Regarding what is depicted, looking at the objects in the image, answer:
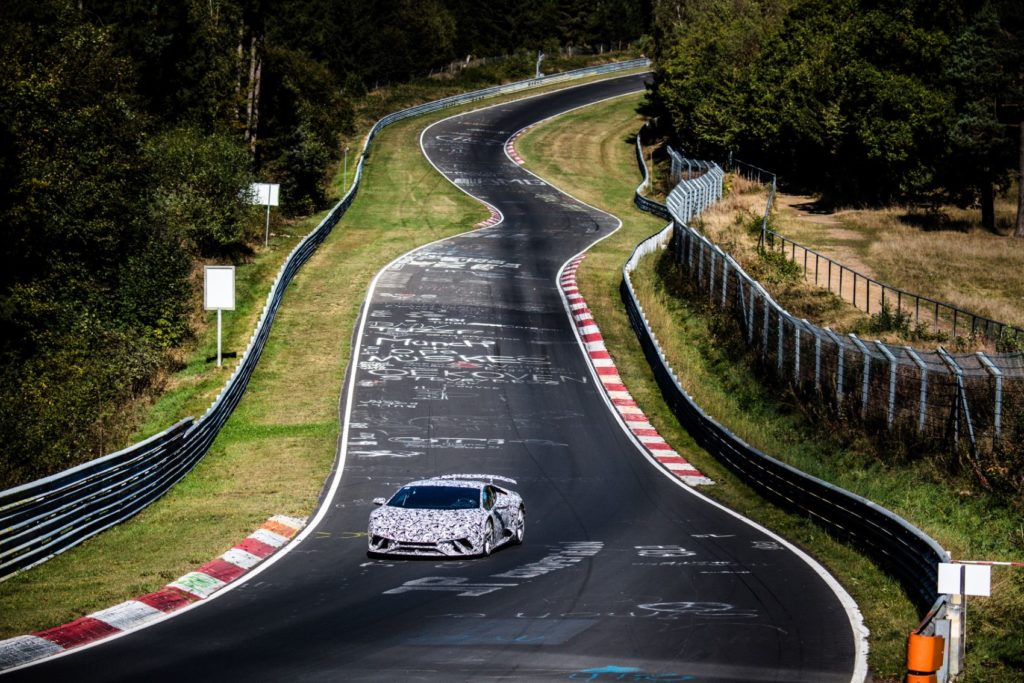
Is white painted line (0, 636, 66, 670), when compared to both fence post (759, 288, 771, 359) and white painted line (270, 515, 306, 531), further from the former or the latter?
fence post (759, 288, 771, 359)

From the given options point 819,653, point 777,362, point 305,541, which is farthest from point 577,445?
point 819,653

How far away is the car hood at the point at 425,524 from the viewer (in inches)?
735

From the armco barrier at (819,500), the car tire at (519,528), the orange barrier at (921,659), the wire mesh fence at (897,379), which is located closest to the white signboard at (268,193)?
the armco barrier at (819,500)

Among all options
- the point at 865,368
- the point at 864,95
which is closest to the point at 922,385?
the point at 865,368

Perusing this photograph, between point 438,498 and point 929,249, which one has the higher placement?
point 929,249

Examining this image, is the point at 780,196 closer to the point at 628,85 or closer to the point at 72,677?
the point at 628,85

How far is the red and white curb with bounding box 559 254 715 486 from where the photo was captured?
28766 millimetres

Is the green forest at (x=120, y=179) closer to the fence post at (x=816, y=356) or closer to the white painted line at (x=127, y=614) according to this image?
the white painted line at (x=127, y=614)

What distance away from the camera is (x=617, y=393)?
3581 cm

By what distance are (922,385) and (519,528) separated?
8.27m

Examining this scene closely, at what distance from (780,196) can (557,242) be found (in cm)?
1640

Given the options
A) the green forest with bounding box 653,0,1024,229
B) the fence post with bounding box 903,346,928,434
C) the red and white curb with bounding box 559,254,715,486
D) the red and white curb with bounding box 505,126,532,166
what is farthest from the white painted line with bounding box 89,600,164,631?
the red and white curb with bounding box 505,126,532,166

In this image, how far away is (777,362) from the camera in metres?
32.8

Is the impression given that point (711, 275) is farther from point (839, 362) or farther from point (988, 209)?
point (988, 209)
